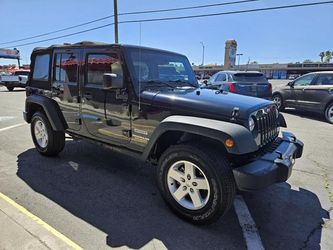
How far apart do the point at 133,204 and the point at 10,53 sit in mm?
62651

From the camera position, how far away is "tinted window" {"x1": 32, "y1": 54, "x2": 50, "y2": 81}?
→ 5.16 metres

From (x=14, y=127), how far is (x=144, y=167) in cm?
489

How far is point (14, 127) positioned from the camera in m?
8.05

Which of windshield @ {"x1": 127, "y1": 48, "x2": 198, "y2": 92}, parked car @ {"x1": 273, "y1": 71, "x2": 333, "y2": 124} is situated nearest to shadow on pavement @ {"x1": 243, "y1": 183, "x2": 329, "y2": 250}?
windshield @ {"x1": 127, "y1": 48, "x2": 198, "y2": 92}

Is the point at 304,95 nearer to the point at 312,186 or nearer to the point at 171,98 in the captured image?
the point at 312,186

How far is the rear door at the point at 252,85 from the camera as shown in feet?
34.2

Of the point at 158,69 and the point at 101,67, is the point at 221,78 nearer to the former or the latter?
the point at 158,69

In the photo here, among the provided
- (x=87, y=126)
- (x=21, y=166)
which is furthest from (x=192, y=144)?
(x=21, y=166)

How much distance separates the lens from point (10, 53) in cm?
5691

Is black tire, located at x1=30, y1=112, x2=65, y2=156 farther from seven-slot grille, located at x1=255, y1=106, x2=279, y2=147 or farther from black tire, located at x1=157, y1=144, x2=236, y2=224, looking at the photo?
seven-slot grille, located at x1=255, y1=106, x2=279, y2=147

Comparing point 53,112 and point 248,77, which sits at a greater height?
point 248,77

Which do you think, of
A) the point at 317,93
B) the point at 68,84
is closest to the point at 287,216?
the point at 68,84

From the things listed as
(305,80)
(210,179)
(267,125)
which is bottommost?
(210,179)

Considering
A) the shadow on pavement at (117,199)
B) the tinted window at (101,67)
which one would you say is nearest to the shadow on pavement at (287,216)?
the shadow on pavement at (117,199)
